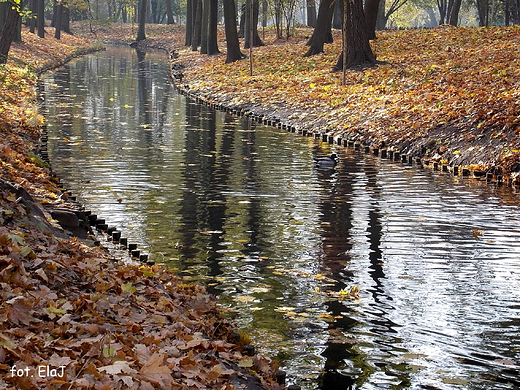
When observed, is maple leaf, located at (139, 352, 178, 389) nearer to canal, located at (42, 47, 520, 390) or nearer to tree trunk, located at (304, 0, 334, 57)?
canal, located at (42, 47, 520, 390)

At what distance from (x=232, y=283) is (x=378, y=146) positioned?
33.9 feet

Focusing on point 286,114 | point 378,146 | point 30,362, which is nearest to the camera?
point 30,362

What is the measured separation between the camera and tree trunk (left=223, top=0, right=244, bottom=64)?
3568 centimetres

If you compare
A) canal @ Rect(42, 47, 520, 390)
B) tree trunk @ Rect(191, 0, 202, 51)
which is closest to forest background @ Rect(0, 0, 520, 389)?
canal @ Rect(42, 47, 520, 390)

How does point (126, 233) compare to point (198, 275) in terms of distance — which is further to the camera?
point (126, 233)

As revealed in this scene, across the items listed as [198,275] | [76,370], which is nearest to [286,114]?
[198,275]

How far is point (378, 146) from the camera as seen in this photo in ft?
57.2

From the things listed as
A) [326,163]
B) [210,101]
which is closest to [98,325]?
[326,163]

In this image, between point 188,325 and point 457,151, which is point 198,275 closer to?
point 188,325

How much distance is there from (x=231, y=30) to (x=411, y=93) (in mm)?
17856

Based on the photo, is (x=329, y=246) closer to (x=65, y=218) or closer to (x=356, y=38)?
(x=65, y=218)

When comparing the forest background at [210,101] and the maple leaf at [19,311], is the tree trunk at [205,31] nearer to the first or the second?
the forest background at [210,101]

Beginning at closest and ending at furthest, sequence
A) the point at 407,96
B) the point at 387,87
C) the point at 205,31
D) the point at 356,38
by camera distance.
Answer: the point at 407,96, the point at 387,87, the point at 356,38, the point at 205,31

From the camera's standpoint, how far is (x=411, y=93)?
20.3 m
